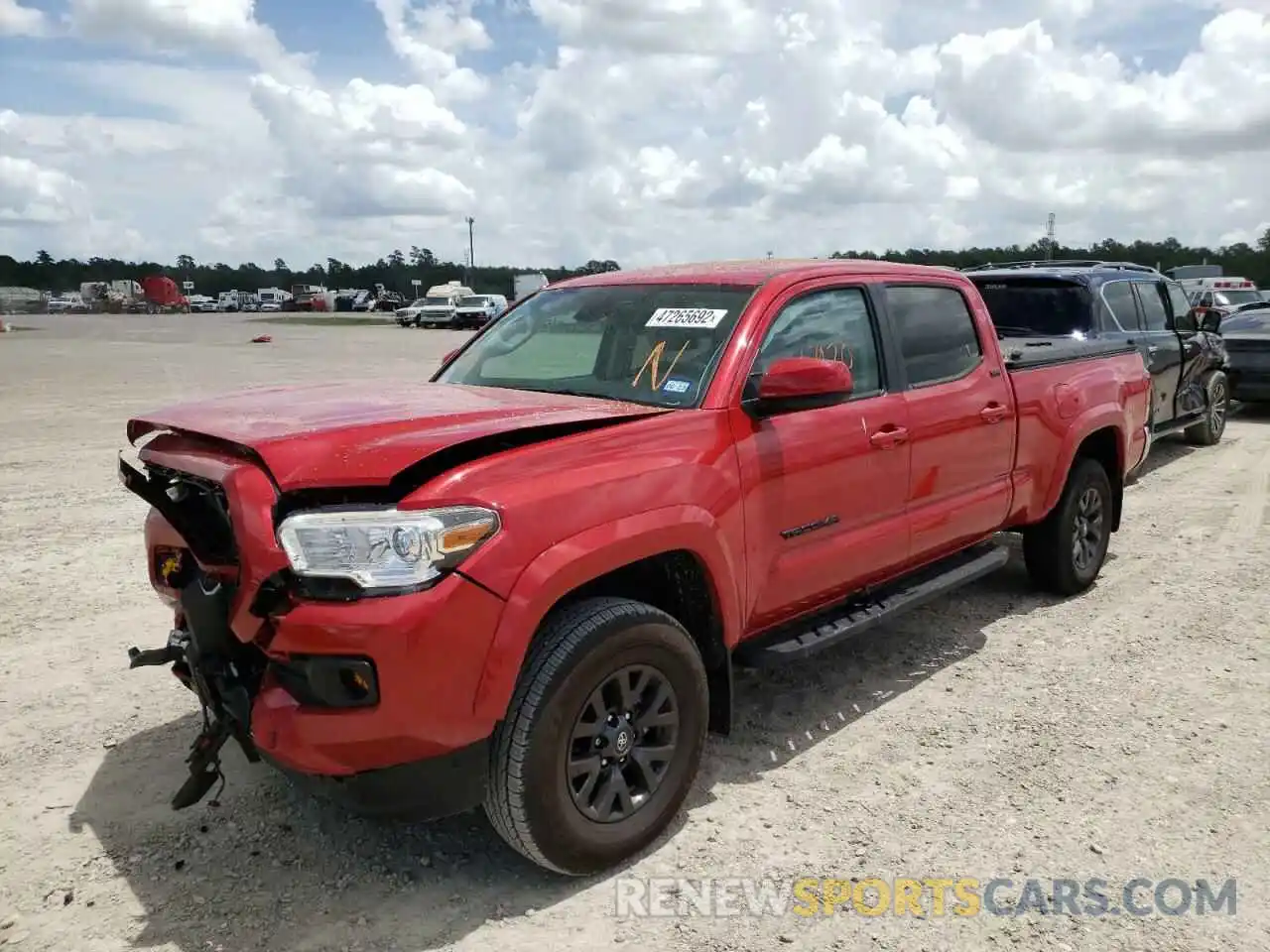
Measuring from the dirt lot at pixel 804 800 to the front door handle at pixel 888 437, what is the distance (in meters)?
1.16

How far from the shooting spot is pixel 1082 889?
119 inches

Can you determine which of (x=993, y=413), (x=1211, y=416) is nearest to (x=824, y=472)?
(x=993, y=413)

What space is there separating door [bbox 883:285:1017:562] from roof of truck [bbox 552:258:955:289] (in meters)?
0.15

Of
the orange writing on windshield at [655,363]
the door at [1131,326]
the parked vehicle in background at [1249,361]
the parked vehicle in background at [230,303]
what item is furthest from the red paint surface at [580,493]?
the parked vehicle in background at [230,303]

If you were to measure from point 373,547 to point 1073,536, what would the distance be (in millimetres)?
4395

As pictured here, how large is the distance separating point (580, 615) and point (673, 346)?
4.26 feet

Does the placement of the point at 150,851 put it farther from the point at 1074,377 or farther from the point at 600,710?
the point at 1074,377

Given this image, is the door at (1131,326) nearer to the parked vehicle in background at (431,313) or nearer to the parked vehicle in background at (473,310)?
the parked vehicle in background at (473,310)

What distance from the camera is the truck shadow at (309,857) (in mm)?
2865

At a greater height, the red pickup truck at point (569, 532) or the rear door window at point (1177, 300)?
the rear door window at point (1177, 300)

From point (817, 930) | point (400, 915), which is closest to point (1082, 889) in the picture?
point (817, 930)

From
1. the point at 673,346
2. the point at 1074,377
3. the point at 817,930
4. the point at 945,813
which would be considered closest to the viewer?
the point at 817,930

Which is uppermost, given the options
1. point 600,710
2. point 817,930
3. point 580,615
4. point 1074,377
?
point 1074,377

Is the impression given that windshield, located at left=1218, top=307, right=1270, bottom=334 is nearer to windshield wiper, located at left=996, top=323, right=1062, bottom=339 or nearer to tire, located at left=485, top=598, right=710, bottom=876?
windshield wiper, located at left=996, top=323, right=1062, bottom=339
